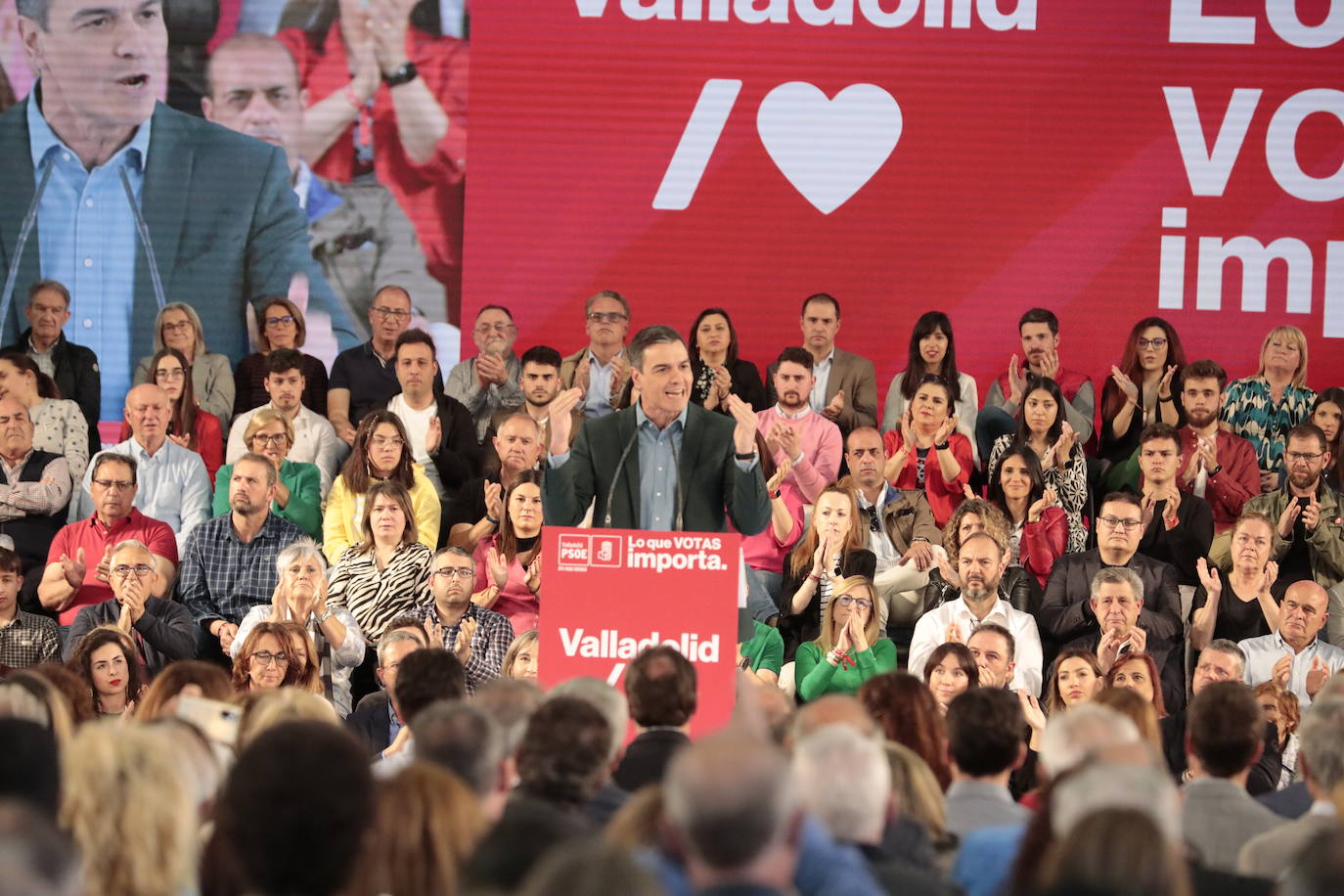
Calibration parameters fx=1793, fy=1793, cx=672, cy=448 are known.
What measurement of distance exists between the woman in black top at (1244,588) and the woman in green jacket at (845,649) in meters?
1.37

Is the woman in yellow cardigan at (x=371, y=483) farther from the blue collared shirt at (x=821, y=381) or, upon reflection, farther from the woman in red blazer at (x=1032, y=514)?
the woman in red blazer at (x=1032, y=514)

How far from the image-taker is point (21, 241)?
30.6 ft

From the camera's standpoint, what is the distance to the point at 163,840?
2.79 m

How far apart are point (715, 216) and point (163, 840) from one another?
22.5 feet

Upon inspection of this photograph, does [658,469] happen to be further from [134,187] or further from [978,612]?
[134,187]

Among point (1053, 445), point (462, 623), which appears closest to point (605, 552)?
point (462, 623)

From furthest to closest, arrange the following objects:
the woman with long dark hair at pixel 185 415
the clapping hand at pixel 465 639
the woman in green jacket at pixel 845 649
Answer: the woman with long dark hair at pixel 185 415
the clapping hand at pixel 465 639
the woman in green jacket at pixel 845 649

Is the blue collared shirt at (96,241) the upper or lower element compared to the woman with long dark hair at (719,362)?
upper

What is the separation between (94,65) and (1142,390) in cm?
561

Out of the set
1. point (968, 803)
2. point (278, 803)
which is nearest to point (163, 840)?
point (278, 803)

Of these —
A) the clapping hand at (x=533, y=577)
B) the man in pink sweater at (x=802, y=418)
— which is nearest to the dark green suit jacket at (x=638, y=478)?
the clapping hand at (x=533, y=577)

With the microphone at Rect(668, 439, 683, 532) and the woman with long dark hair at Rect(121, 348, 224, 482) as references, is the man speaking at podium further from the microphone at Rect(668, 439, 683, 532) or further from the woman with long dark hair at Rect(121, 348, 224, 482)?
the woman with long dark hair at Rect(121, 348, 224, 482)

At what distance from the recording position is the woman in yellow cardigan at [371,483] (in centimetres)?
733

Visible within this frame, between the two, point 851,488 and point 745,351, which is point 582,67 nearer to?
point 745,351
